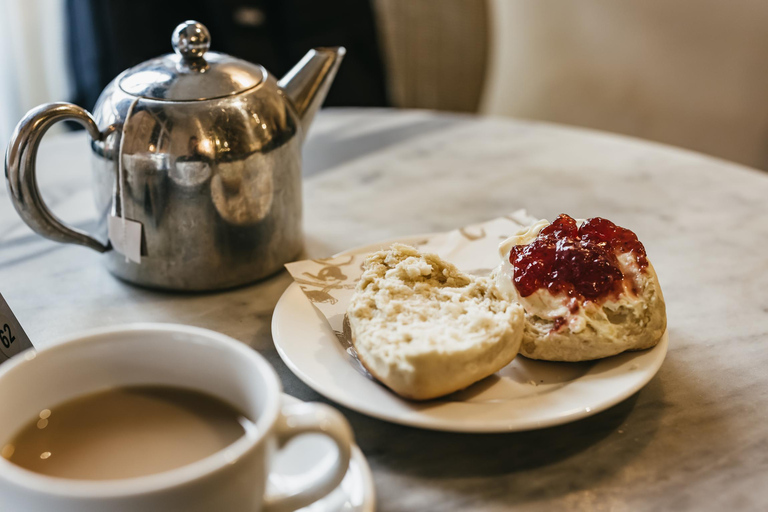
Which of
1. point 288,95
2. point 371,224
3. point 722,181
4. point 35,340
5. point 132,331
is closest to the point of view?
point 132,331

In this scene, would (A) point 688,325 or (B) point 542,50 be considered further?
(B) point 542,50

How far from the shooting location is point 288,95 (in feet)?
3.26

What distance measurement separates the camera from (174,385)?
21.7 inches

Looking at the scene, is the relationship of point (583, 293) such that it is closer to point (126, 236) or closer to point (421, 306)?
point (421, 306)

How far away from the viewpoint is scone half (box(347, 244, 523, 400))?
63 centimetres

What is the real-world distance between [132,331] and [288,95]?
53 cm

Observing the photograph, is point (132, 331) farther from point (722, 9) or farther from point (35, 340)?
point (722, 9)

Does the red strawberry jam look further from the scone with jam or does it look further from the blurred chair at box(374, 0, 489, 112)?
the blurred chair at box(374, 0, 489, 112)

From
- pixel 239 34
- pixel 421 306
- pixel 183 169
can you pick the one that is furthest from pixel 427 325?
pixel 239 34

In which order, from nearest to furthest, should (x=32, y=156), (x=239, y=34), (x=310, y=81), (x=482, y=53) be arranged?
1. (x=32, y=156)
2. (x=310, y=81)
3. (x=239, y=34)
4. (x=482, y=53)

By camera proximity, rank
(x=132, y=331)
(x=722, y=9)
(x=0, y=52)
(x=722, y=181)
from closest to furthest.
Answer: (x=132, y=331)
(x=722, y=181)
(x=722, y=9)
(x=0, y=52)

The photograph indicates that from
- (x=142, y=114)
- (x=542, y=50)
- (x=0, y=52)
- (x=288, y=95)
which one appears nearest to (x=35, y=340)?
(x=142, y=114)

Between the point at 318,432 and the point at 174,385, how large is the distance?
0.48ft

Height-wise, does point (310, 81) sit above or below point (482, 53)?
above
